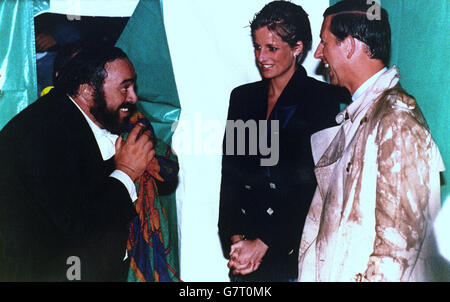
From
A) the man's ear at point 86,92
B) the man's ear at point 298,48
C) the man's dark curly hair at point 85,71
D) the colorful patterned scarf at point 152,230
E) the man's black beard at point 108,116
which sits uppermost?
the man's ear at point 298,48

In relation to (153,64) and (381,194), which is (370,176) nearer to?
(381,194)

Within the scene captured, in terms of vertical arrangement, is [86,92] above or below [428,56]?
below

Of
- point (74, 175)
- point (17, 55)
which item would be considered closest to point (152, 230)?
point (74, 175)

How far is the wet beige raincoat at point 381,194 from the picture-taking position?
1.55 metres

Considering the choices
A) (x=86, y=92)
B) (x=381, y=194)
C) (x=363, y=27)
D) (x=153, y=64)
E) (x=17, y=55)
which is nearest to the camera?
(x=381, y=194)

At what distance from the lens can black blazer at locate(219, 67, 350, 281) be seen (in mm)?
2219

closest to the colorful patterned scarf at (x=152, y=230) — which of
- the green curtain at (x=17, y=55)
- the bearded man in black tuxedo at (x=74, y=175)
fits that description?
the bearded man in black tuxedo at (x=74, y=175)

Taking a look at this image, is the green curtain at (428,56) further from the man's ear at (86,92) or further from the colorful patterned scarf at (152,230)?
the man's ear at (86,92)

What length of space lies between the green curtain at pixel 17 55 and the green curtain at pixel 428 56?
1606 millimetres

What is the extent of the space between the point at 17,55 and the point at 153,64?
0.62m

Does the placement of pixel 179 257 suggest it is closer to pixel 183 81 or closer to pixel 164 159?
pixel 164 159

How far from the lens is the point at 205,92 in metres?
2.56
